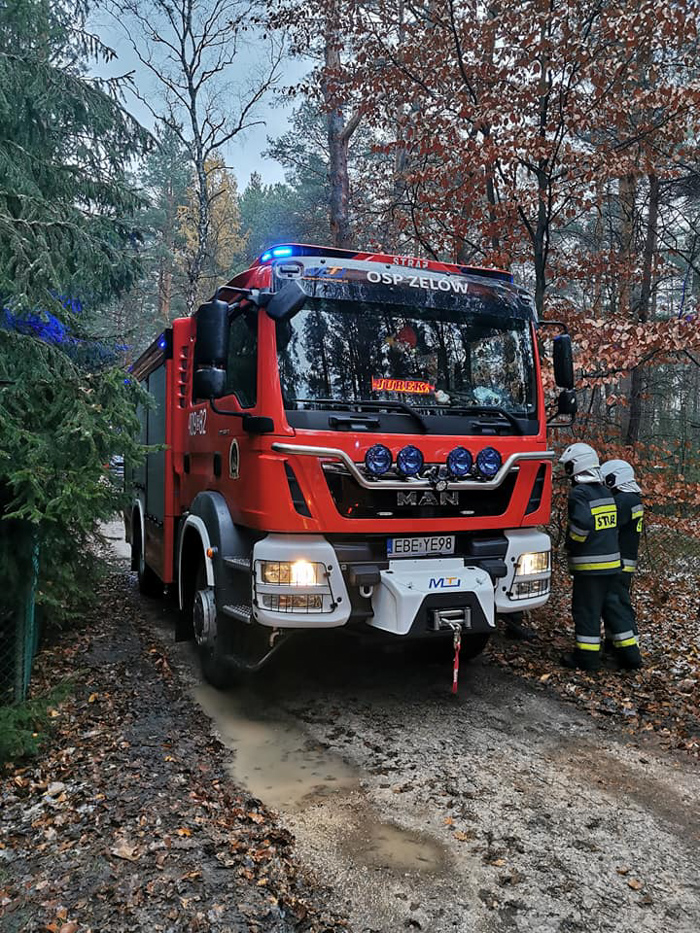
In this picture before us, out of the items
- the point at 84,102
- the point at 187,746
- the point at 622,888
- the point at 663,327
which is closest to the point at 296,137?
the point at 84,102

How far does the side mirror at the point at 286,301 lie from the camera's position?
14.4ft

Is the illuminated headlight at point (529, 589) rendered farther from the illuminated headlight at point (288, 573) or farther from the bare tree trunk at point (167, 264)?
the bare tree trunk at point (167, 264)

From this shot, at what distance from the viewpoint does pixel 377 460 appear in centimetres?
433

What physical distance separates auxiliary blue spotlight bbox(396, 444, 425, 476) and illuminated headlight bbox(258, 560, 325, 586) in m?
0.87

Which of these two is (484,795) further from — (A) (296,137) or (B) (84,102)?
(A) (296,137)

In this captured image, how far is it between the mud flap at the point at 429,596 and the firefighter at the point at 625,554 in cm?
183

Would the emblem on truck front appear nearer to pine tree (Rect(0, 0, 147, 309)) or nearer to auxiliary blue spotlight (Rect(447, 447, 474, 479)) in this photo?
auxiliary blue spotlight (Rect(447, 447, 474, 479))

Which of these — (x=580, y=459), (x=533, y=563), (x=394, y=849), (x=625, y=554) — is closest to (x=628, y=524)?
(x=625, y=554)

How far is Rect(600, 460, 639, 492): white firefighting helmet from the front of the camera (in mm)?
6047

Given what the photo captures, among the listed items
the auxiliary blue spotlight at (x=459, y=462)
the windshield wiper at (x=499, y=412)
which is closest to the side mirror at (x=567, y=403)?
the windshield wiper at (x=499, y=412)

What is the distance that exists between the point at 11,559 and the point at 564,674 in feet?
14.7

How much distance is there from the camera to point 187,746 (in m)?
4.34

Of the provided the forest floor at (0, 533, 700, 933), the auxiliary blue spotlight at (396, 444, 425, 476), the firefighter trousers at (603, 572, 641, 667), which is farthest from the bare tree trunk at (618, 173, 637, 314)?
the auxiliary blue spotlight at (396, 444, 425, 476)

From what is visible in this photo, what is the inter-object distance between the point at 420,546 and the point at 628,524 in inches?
95.3
